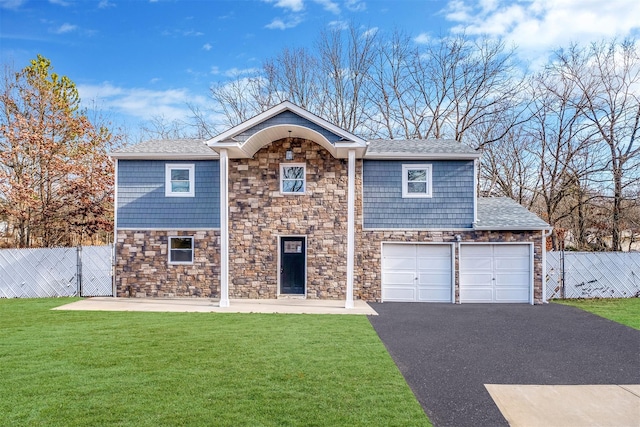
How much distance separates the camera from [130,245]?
1323cm

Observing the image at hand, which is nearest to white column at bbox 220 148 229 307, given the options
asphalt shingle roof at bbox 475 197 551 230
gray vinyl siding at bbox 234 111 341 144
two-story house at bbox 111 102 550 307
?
two-story house at bbox 111 102 550 307

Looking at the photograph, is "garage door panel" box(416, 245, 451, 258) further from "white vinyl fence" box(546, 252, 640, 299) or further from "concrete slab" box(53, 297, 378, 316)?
"white vinyl fence" box(546, 252, 640, 299)

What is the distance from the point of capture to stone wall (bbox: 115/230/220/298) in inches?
518

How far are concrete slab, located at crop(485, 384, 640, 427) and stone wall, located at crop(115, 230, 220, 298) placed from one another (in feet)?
31.9

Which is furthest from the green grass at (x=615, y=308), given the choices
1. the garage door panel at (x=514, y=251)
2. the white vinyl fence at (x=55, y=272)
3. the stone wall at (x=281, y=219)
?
the white vinyl fence at (x=55, y=272)

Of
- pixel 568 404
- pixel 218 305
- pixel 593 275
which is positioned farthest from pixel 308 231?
pixel 593 275

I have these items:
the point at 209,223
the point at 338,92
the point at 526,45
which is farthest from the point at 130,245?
the point at 526,45

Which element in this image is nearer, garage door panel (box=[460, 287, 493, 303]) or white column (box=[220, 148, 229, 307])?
white column (box=[220, 148, 229, 307])

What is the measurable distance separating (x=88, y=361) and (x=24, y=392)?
4.14ft

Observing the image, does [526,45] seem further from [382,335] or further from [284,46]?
[382,335]

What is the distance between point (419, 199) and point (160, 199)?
28.6ft

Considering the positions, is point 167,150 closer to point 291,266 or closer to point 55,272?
point 55,272

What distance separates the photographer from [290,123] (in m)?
11.8

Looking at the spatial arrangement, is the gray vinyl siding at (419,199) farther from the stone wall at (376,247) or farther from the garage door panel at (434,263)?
the garage door panel at (434,263)
